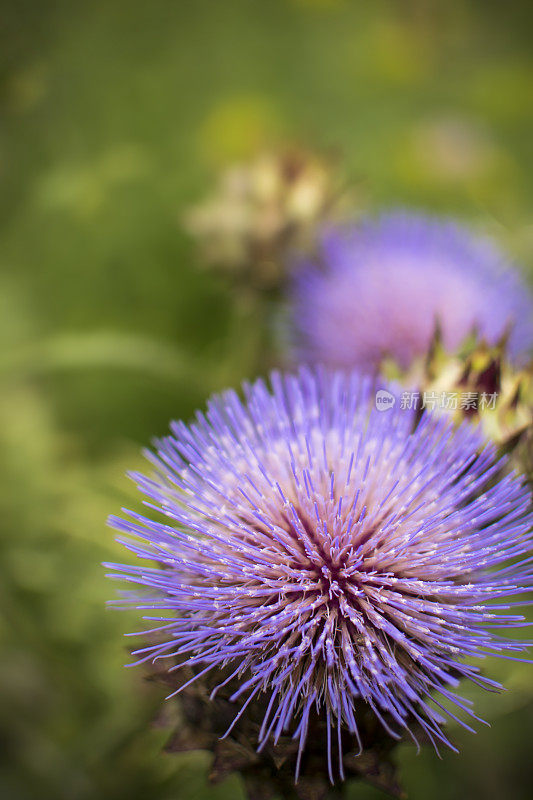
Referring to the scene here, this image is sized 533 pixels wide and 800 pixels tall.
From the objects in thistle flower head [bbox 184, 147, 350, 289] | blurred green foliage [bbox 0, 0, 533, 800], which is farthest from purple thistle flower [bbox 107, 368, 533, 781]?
thistle flower head [bbox 184, 147, 350, 289]

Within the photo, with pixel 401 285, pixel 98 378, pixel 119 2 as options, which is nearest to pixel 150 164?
pixel 119 2

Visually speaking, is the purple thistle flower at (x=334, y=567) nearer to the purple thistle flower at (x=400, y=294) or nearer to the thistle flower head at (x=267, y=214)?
the purple thistle flower at (x=400, y=294)

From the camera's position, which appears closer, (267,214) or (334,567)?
(334,567)

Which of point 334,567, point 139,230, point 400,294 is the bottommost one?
point 334,567

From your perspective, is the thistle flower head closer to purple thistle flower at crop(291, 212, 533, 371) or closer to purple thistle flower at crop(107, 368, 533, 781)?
purple thistle flower at crop(291, 212, 533, 371)

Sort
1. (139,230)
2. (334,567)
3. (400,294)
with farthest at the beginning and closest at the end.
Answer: (139,230)
(400,294)
(334,567)

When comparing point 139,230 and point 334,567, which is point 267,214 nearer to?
point 139,230

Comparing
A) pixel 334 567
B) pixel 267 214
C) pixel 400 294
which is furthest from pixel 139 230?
pixel 334 567
